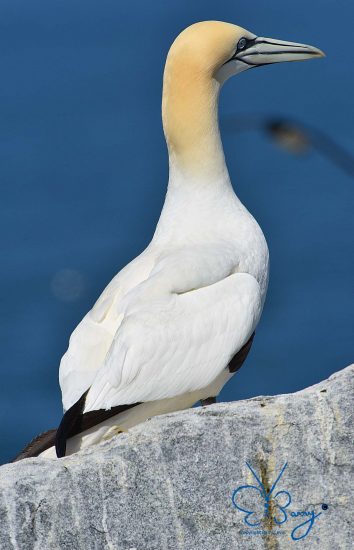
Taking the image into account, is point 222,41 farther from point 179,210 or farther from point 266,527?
point 266,527

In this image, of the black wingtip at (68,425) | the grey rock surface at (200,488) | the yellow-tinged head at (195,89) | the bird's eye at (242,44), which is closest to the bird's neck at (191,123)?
the yellow-tinged head at (195,89)

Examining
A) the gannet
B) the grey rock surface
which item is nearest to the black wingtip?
the gannet

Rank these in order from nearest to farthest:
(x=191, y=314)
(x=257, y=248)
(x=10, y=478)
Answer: (x=10, y=478)
(x=191, y=314)
(x=257, y=248)

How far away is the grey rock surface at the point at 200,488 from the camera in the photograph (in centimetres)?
337

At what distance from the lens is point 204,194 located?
4.98 meters

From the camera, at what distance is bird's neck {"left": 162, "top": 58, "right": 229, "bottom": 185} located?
4.95 m

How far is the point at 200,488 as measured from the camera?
3412mm

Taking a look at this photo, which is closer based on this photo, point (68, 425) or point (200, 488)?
point (200, 488)

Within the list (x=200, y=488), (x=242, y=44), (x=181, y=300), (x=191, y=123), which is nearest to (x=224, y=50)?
(x=242, y=44)

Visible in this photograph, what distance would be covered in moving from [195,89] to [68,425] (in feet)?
5.52

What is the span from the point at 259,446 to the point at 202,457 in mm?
180

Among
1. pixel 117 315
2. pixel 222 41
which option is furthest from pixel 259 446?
pixel 222 41

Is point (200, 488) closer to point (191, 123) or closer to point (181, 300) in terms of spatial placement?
point (181, 300)

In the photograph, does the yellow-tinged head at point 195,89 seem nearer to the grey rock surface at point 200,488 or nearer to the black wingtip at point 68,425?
the black wingtip at point 68,425
